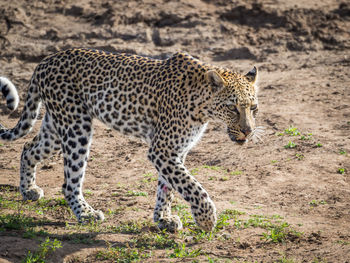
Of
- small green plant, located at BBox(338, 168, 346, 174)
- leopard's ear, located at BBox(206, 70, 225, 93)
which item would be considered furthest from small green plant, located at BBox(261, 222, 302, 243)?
small green plant, located at BBox(338, 168, 346, 174)

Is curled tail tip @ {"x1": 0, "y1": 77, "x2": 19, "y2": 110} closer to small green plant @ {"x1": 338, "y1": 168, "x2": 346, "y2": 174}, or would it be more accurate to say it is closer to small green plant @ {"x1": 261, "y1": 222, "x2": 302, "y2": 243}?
small green plant @ {"x1": 261, "y1": 222, "x2": 302, "y2": 243}

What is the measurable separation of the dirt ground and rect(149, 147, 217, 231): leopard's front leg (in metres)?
0.26

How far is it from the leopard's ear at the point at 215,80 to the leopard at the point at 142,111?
0.03 ft

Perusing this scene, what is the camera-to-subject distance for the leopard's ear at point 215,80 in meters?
6.58

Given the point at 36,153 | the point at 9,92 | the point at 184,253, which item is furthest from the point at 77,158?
the point at 184,253

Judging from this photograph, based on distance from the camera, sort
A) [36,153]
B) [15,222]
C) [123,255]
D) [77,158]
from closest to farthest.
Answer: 1. [123,255]
2. [15,222]
3. [77,158]
4. [36,153]

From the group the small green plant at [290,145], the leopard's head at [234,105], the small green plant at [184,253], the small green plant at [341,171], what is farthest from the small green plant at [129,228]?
the small green plant at [290,145]

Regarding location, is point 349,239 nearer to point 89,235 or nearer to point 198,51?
point 89,235

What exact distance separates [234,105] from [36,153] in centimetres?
326

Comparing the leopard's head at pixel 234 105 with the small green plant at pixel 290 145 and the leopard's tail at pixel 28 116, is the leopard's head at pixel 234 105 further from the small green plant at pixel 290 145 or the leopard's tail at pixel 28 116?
the small green plant at pixel 290 145

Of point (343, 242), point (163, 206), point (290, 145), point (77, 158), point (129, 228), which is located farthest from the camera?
point (290, 145)

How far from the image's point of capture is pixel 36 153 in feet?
26.2

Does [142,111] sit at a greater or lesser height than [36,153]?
greater

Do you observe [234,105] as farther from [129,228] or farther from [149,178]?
[149,178]
